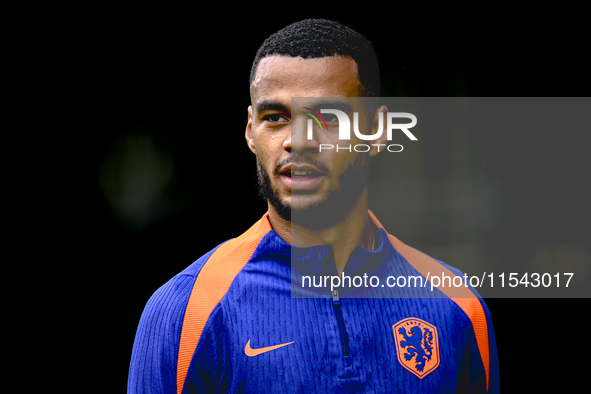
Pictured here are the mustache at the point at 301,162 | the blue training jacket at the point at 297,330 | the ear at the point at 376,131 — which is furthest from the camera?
the ear at the point at 376,131

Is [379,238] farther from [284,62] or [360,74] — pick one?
[284,62]

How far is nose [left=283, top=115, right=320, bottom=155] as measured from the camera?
1.92 metres

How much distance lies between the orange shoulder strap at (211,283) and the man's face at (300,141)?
201mm

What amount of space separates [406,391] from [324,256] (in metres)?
0.61

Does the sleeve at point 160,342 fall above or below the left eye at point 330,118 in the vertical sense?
below

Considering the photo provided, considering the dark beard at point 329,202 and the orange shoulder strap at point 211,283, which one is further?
the dark beard at point 329,202

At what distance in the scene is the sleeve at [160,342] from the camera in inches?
72.6

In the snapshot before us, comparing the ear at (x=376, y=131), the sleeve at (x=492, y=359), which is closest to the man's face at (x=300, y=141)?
the ear at (x=376, y=131)

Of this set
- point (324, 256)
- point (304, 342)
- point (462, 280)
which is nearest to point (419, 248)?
point (462, 280)

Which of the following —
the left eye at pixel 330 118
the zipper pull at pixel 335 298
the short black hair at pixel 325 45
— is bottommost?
the zipper pull at pixel 335 298

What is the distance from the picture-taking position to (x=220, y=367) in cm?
184

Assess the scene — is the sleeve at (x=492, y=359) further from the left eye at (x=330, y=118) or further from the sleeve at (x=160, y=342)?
the sleeve at (x=160, y=342)

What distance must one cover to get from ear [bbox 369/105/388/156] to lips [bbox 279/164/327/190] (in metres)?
0.31

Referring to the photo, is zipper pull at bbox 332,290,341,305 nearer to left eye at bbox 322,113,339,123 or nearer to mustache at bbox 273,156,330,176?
mustache at bbox 273,156,330,176
